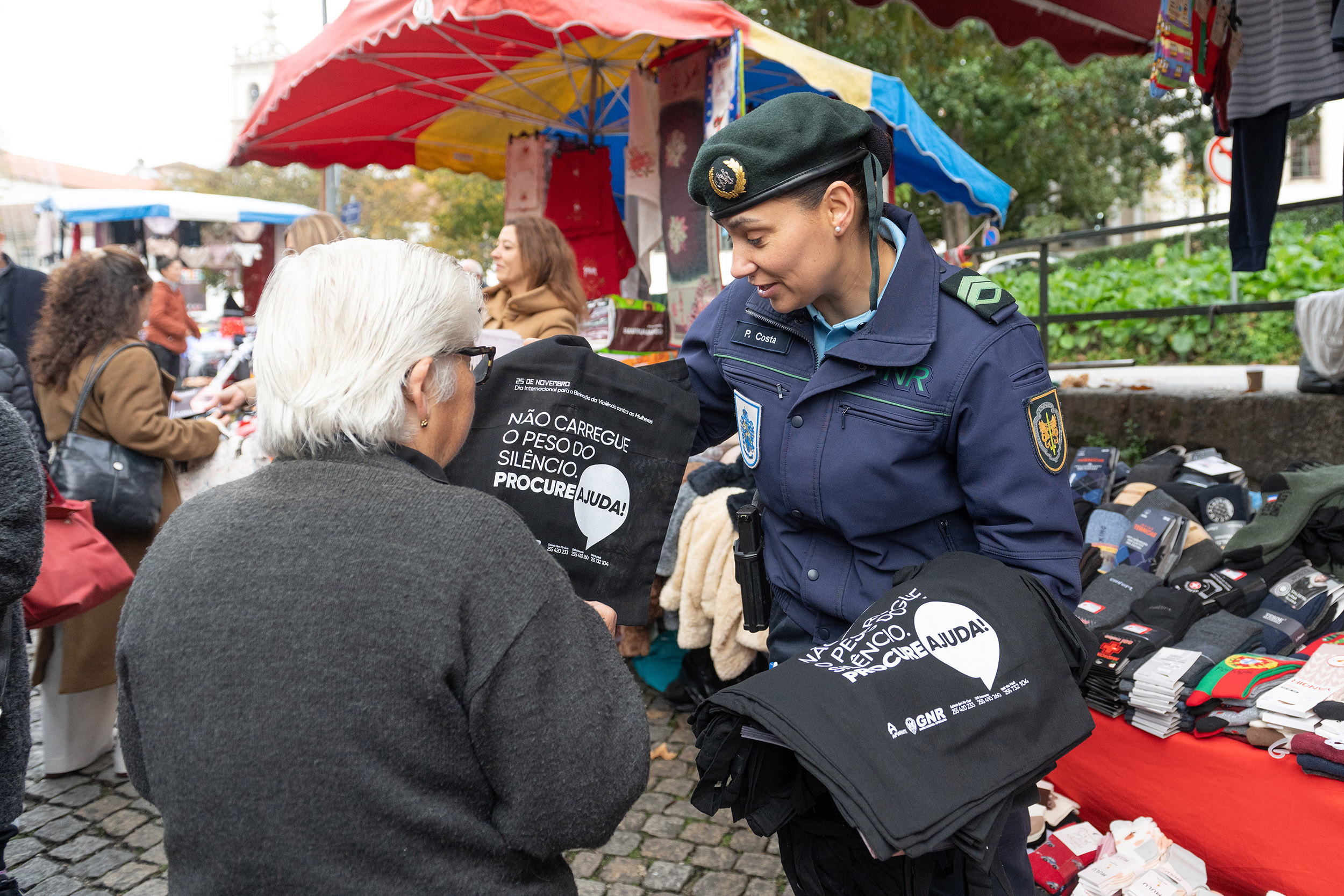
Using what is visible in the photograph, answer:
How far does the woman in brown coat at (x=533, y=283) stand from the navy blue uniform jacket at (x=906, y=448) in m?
2.32

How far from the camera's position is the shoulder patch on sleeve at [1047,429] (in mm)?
1544

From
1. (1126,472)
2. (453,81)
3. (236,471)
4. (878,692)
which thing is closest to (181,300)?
(453,81)

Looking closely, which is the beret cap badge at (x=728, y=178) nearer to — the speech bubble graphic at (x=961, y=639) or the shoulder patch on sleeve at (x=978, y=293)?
the shoulder patch on sleeve at (x=978, y=293)

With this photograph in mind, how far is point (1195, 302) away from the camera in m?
8.29

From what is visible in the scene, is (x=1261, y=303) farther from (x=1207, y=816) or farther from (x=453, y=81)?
(x=453, y=81)

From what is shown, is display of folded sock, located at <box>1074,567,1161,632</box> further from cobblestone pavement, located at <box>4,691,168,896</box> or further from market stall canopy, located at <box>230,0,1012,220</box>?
cobblestone pavement, located at <box>4,691,168,896</box>

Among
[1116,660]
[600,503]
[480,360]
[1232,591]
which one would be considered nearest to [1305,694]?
[1116,660]

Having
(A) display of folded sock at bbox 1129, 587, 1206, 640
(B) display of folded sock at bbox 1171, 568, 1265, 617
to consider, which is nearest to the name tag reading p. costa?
(A) display of folded sock at bbox 1129, 587, 1206, 640

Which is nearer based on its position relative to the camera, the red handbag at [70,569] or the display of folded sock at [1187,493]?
the red handbag at [70,569]

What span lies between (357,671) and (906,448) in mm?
971

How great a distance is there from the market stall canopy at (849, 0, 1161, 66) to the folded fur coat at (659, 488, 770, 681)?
9.11 feet

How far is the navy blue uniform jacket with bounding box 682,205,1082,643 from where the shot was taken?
5.05 feet

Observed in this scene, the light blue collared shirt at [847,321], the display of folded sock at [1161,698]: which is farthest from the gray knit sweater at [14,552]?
the display of folded sock at [1161,698]

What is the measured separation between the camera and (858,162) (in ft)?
5.31
